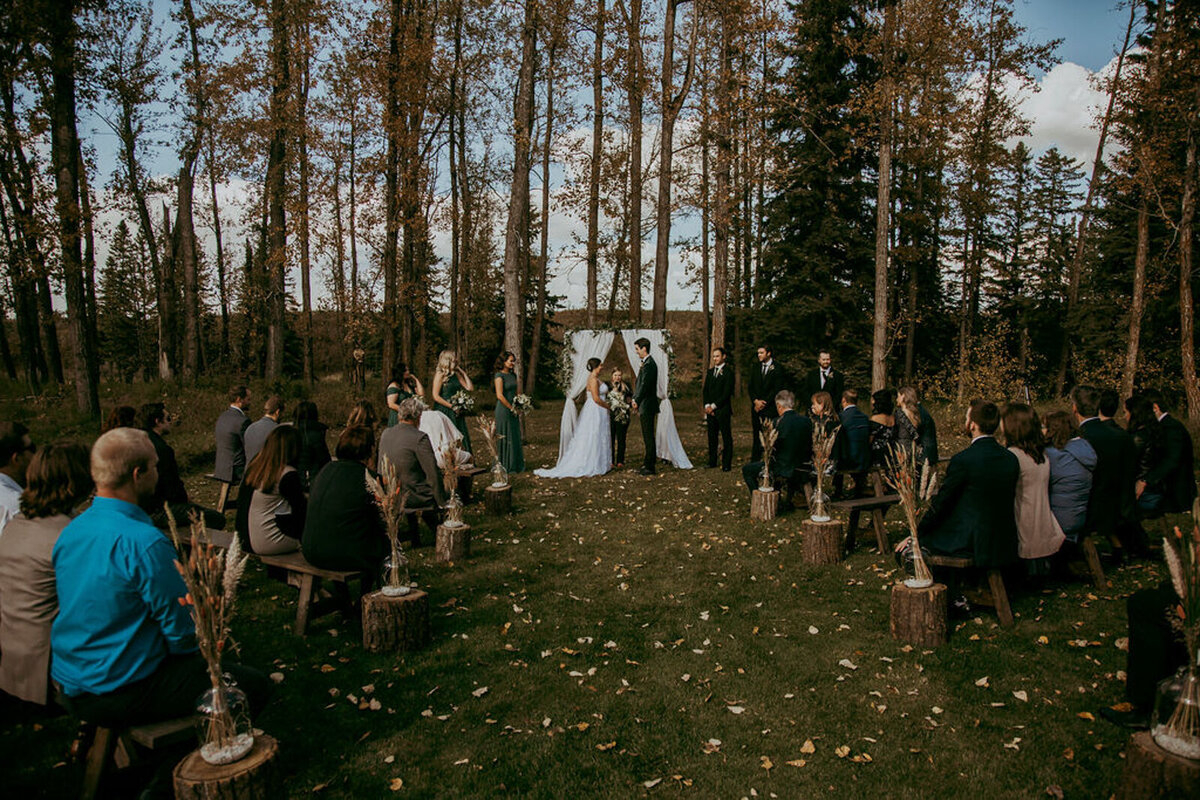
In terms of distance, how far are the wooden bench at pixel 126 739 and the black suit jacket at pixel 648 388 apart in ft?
29.7

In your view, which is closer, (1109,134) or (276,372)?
(276,372)

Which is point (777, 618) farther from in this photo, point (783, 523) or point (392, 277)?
point (392, 277)

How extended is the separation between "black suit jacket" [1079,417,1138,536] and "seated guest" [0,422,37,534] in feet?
26.4

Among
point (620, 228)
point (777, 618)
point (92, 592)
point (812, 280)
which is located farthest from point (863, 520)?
point (620, 228)

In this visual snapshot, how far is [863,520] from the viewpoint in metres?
8.70

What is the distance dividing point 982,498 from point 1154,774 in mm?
2465

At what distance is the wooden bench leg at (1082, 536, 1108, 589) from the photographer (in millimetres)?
5809

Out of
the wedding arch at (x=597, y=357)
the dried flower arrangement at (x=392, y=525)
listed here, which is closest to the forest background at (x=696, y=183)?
the wedding arch at (x=597, y=357)

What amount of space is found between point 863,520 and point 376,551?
6.18 m

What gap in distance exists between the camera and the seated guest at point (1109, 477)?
5.96 m

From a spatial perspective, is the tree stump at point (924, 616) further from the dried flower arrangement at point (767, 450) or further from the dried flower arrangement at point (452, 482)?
the dried flower arrangement at point (452, 482)

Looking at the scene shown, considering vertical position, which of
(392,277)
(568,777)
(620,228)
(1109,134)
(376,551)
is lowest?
(568,777)

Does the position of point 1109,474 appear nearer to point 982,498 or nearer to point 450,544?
point 982,498

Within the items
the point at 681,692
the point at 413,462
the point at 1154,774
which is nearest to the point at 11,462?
the point at 413,462
